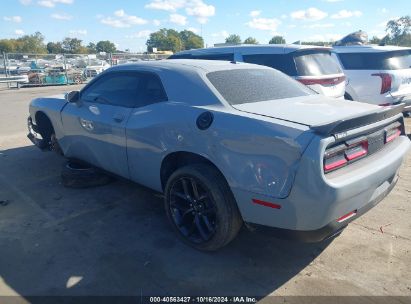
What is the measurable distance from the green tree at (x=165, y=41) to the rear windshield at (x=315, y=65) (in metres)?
105

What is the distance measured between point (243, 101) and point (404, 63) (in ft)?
19.0

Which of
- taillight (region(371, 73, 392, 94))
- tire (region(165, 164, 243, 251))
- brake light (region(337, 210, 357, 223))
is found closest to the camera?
brake light (region(337, 210, 357, 223))

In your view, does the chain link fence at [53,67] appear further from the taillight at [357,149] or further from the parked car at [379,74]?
the taillight at [357,149]

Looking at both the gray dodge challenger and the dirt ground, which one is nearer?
the gray dodge challenger

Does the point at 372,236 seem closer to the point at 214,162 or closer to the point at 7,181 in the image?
the point at 214,162

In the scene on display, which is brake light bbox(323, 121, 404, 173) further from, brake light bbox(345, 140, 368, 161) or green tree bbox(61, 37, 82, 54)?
green tree bbox(61, 37, 82, 54)

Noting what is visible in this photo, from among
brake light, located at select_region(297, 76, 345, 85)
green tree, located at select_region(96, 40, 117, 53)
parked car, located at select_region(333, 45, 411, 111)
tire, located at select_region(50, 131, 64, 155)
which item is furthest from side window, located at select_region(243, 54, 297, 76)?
green tree, located at select_region(96, 40, 117, 53)

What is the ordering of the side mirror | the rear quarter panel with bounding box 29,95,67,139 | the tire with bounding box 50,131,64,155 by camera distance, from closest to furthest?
1. the side mirror
2. the rear quarter panel with bounding box 29,95,67,139
3. the tire with bounding box 50,131,64,155

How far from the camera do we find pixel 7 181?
503cm

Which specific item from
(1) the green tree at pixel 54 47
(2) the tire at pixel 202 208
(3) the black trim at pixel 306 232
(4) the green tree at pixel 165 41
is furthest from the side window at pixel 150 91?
(4) the green tree at pixel 165 41

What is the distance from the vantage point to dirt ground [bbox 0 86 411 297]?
280 cm

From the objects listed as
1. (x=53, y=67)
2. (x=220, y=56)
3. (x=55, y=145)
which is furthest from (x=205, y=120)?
(x=53, y=67)

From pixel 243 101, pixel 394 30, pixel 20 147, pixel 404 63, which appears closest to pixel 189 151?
pixel 243 101

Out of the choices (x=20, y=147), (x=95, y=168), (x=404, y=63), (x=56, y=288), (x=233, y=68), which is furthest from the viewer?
(x=404, y=63)
